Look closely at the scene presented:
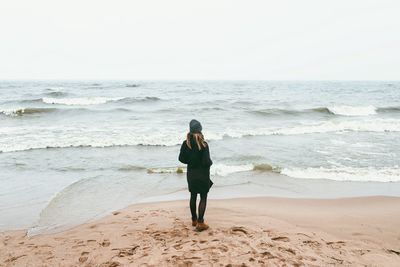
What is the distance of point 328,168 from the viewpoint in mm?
9641

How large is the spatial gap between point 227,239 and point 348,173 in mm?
5889

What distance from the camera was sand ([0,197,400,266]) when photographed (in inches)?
159

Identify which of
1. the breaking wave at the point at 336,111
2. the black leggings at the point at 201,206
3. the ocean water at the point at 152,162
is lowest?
the ocean water at the point at 152,162

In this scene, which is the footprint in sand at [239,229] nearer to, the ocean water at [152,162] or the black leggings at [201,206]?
the black leggings at [201,206]

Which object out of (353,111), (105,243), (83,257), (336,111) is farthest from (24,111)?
(353,111)

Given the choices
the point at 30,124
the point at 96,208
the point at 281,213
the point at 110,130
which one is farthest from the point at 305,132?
the point at 30,124

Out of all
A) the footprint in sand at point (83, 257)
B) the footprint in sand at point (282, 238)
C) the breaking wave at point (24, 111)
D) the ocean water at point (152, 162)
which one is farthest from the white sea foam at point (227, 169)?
the breaking wave at point (24, 111)

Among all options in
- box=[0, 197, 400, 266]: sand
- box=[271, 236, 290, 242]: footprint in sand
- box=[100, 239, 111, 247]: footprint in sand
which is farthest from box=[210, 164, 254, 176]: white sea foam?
box=[100, 239, 111, 247]: footprint in sand

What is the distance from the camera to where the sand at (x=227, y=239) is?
403cm

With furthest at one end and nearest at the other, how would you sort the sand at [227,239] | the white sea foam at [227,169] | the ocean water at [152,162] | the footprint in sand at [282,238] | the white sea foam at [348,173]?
the white sea foam at [227,169] < the white sea foam at [348,173] < the ocean water at [152,162] < the footprint in sand at [282,238] < the sand at [227,239]

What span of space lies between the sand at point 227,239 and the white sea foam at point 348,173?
7.62ft

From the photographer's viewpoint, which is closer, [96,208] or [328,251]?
[328,251]

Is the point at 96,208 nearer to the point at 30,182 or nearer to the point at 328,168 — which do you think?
the point at 30,182

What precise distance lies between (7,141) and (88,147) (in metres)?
3.63
